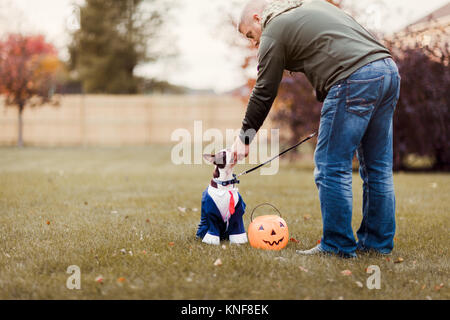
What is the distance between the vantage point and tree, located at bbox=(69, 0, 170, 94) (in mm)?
27688

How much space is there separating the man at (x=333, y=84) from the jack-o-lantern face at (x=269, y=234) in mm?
374

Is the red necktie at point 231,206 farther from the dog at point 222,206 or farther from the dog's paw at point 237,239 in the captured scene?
the dog's paw at point 237,239

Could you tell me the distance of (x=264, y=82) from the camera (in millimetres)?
3285

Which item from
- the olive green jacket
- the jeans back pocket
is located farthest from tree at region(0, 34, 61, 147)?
the jeans back pocket

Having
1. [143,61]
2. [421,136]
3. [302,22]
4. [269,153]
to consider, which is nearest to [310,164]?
[269,153]

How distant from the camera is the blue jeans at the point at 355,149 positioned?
3.18 m

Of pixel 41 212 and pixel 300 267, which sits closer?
pixel 300 267

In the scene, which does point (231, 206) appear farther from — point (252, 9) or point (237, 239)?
point (252, 9)

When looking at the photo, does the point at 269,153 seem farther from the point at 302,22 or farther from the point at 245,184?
the point at 302,22

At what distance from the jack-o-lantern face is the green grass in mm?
133

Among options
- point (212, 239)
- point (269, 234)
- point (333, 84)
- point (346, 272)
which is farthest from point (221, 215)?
point (333, 84)

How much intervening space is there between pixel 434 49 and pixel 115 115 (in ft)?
47.6

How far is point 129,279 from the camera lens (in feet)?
9.55

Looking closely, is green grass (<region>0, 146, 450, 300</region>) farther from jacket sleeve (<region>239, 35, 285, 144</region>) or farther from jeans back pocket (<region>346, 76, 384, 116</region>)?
jeans back pocket (<region>346, 76, 384, 116</region>)
